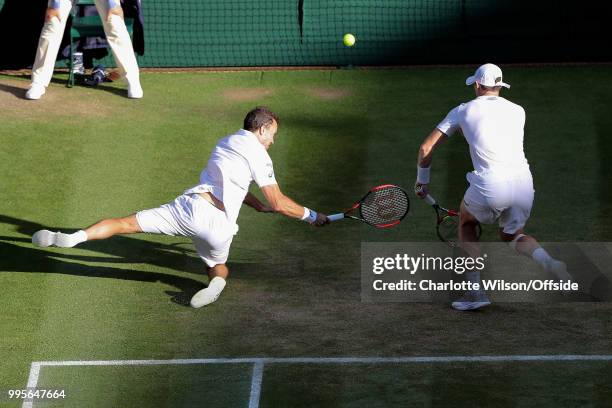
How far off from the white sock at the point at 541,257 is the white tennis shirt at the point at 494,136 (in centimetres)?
68

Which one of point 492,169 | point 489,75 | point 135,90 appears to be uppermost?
point 135,90

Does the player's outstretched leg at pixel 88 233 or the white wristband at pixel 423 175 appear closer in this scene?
the player's outstretched leg at pixel 88 233

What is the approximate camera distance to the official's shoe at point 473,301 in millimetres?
11490

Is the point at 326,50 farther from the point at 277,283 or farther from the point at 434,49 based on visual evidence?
the point at 277,283

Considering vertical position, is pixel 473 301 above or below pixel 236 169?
below

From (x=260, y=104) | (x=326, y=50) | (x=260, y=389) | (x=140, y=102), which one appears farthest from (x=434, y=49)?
(x=260, y=389)

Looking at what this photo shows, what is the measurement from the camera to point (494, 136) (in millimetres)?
11359

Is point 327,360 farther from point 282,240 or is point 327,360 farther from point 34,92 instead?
point 34,92

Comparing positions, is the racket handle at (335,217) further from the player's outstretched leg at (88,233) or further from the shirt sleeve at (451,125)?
the player's outstretched leg at (88,233)

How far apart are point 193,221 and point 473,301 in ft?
8.37

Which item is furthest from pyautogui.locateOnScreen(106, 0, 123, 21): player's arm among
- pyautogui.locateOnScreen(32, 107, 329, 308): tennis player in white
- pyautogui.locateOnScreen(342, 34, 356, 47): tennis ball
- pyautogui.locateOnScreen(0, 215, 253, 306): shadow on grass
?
pyautogui.locateOnScreen(32, 107, 329, 308): tennis player in white

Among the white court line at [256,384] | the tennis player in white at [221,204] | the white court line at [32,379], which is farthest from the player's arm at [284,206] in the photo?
the white court line at [32,379]

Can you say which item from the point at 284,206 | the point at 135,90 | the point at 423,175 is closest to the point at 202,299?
the point at 284,206

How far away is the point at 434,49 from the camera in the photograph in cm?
1881
